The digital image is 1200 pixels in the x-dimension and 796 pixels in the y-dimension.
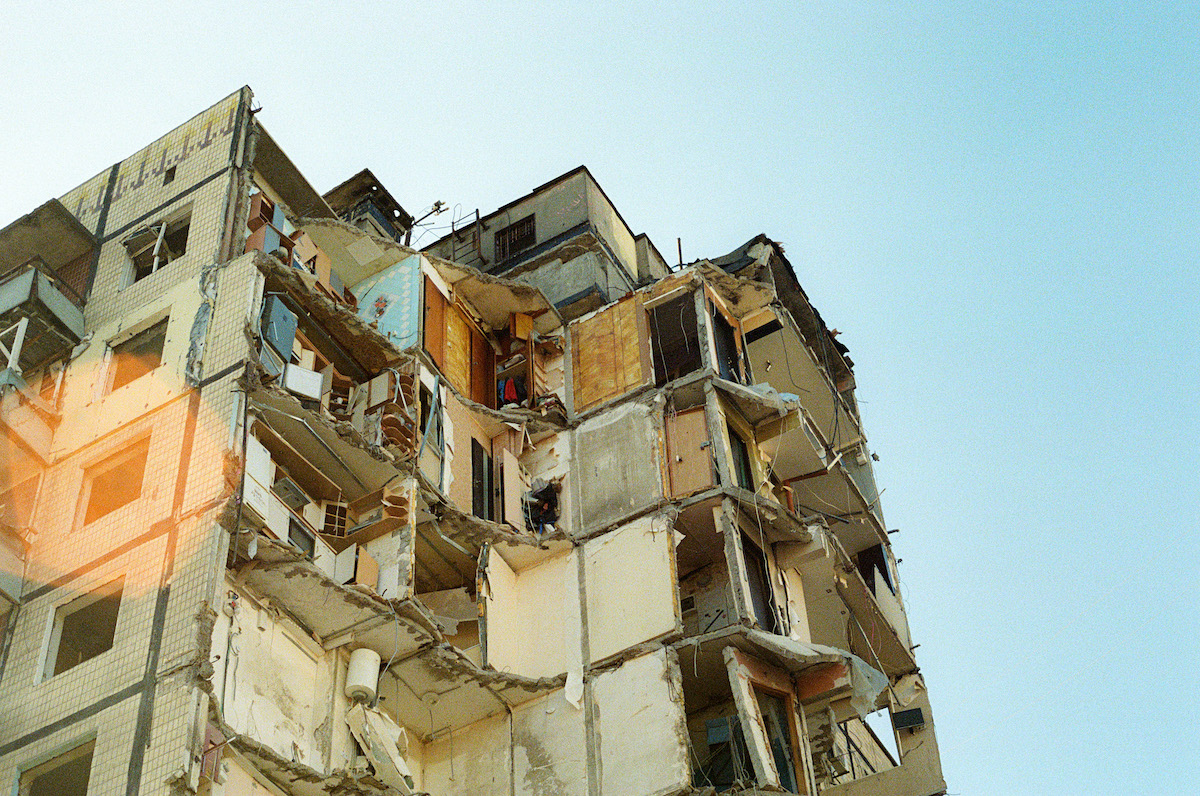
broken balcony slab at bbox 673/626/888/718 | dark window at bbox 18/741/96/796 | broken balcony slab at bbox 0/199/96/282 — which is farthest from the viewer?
broken balcony slab at bbox 0/199/96/282

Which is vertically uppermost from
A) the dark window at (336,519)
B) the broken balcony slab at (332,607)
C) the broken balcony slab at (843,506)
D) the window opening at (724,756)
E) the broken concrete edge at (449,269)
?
the broken concrete edge at (449,269)

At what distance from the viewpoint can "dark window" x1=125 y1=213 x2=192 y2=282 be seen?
30328 millimetres

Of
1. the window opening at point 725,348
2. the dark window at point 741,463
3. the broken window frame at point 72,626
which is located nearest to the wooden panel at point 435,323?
the window opening at point 725,348

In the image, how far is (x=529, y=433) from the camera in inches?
1281

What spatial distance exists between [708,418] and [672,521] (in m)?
2.83

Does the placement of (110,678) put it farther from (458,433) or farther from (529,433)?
(529,433)

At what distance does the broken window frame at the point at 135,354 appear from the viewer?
27766mm

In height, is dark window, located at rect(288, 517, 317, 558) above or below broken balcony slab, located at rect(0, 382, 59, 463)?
below

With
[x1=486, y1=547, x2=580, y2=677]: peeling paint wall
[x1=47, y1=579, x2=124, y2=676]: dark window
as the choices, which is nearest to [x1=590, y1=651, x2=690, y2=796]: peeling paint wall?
[x1=486, y1=547, x2=580, y2=677]: peeling paint wall

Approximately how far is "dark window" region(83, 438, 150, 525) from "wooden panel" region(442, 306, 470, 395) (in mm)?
8201

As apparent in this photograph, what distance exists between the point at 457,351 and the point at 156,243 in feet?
24.9

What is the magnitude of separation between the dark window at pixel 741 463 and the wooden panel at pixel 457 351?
678cm

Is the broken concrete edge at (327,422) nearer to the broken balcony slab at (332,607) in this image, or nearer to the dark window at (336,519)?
the dark window at (336,519)

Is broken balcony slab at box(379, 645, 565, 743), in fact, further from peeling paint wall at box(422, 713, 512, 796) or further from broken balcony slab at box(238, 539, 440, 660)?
broken balcony slab at box(238, 539, 440, 660)
